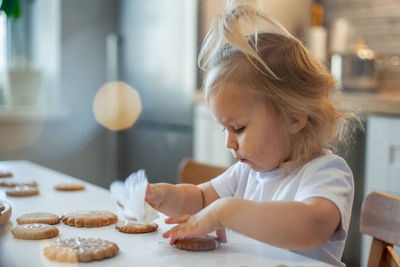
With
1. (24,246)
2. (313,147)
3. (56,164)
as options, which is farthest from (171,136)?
(24,246)

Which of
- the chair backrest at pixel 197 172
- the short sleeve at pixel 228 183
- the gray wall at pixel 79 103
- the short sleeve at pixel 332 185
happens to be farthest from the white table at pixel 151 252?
the gray wall at pixel 79 103

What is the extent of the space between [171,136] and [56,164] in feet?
3.05

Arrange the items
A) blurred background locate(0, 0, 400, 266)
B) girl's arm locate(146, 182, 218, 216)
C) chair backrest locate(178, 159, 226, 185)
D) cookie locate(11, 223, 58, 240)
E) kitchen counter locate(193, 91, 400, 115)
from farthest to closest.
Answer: blurred background locate(0, 0, 400, 266) < kitchen counter locate(193, 91, 400, 115) < chair backrest locate(178, 159, 226, 185) < girl's arm locate(146, 182, 218, 216) < cookie locate(11, 223, 58, 240)

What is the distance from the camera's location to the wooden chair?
90 centimetres

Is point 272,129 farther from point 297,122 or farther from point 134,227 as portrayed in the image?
point 134,227

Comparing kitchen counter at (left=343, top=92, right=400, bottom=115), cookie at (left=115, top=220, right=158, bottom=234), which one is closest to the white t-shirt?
cookie at (left=115, top=220, right=158, bottom=234)

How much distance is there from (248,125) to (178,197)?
8.9 inches

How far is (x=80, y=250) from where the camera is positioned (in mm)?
623

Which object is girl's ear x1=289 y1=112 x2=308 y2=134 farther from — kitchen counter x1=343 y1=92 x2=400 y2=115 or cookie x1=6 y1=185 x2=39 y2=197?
kitchen counter x1=343 y1=92 x2=400 y2=115

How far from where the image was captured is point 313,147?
35.9 inches

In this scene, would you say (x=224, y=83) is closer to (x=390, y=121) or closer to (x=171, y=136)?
(x=390, y=121)

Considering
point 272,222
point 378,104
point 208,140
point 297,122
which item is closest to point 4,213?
point 272,222

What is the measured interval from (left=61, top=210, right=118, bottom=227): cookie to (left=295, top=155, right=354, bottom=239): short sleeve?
0.32 m

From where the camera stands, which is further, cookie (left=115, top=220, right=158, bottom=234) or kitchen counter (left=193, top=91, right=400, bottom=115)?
kitchen counter (left=193, top=91, right=400, bottom=115)
